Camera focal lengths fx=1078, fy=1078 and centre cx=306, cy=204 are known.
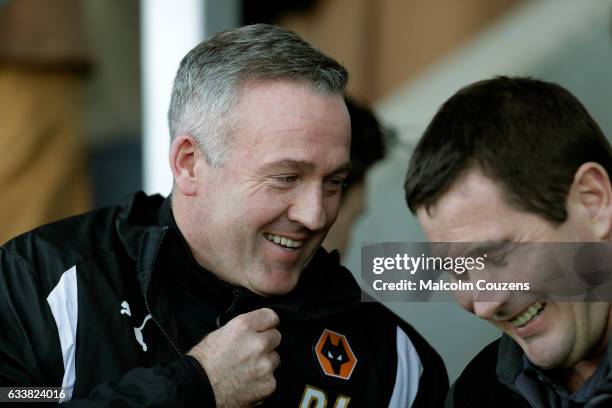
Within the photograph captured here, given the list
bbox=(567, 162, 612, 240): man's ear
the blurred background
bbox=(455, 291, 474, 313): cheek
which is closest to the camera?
bbox=(567, 162, 612, 240): man's ear

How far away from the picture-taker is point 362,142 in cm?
316

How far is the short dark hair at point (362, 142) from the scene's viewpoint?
10.2 feet

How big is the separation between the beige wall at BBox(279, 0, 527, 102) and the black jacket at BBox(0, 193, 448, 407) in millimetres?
2341

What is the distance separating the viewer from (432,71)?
4414 mm

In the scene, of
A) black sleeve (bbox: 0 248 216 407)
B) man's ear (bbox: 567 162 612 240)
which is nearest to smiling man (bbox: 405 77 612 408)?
man's ear (bbox: 567 162 612 240)

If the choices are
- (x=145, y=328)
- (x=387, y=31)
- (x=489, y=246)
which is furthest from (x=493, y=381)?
(x=387, y=31)

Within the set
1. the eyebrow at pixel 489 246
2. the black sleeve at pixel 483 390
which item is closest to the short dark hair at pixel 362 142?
the black sleeve at pixel 483 390

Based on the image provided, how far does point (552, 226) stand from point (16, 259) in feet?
3.41

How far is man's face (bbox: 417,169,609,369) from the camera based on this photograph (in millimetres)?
1952

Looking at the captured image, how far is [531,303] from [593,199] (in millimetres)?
219

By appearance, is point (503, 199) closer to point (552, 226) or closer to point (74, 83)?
point (552, 226)

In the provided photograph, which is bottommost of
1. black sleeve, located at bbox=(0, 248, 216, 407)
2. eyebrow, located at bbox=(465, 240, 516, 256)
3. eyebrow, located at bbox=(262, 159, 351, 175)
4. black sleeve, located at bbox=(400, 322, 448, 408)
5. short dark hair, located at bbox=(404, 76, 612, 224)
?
black sleeve, located at bbox=(400, 322, 448, 408)

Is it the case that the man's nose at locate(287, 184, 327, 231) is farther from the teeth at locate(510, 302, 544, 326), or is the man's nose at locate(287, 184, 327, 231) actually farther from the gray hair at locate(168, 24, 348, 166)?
the teeth at locate(510, 302, 544, 326)

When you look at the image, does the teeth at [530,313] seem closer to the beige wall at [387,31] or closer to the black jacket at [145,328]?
the black jacket at [145,328]
